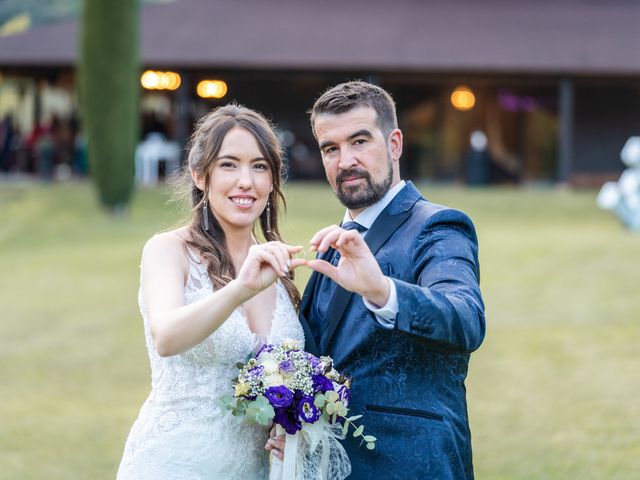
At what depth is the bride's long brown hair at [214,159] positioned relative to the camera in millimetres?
3891

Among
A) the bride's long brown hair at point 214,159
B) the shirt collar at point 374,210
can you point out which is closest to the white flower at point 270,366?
the bride's long brown hair at point 214,159

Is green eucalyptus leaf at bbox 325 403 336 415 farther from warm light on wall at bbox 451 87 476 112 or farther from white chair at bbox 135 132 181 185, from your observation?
warm light on wall at bbox 451 87 476 112

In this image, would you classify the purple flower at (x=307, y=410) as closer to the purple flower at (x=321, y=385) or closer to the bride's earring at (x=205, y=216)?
the purple flower at (x=321, y=385)

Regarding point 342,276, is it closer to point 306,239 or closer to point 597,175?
point 306,239

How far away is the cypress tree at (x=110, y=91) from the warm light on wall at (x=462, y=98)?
982cm

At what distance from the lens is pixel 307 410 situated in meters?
3.45

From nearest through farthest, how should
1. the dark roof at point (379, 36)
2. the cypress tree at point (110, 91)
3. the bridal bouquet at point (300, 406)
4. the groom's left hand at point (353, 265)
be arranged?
the groom's left hand at point (353, 265) < the bridal bouquet at point (300, 406) < the cypress tree at point (110, 91) < the dark roof at point (379, 36)

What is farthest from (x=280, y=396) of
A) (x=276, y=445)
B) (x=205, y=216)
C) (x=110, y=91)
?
(x=110, y=91)

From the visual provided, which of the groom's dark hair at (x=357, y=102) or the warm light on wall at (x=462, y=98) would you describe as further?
the warm light on wall at (x=462, y=98)

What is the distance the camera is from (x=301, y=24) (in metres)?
28.8

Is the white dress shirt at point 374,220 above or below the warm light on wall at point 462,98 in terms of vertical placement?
below

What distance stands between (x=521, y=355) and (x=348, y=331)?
30.8 ft

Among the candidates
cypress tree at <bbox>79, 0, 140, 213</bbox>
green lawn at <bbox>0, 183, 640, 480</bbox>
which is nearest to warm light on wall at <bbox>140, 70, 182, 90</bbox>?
green lawn at <bbox>0, 183, 640, 480</bbox>

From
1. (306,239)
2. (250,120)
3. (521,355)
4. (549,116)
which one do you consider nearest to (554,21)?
(549,116)
